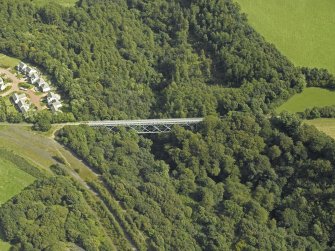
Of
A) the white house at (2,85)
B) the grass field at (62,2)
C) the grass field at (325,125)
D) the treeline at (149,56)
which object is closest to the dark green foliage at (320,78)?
the treeline at (149,56)

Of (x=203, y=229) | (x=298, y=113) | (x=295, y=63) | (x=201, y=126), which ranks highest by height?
(x=295, y=63)

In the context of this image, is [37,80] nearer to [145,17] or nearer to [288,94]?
[145,17]

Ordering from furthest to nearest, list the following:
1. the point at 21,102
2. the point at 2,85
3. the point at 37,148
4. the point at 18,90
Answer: the point at 18,90, the point at 2,85, the point at 21,102, the point at 37,148

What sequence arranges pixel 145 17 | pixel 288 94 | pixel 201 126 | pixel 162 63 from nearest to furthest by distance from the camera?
pixel 201 126, pixel 288 94, pixel 162 63, pixel 145 17

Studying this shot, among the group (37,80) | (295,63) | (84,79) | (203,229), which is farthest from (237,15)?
(203,229)

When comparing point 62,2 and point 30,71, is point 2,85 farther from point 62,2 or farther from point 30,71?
point 62,2

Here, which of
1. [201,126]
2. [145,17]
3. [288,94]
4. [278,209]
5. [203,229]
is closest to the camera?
[203,229]

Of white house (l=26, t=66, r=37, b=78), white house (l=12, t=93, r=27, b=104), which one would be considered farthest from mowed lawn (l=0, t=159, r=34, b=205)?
white house (l=26, t=66, r=37, b=78)

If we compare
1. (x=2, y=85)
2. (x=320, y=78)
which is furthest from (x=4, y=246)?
(x=320, y=78)
